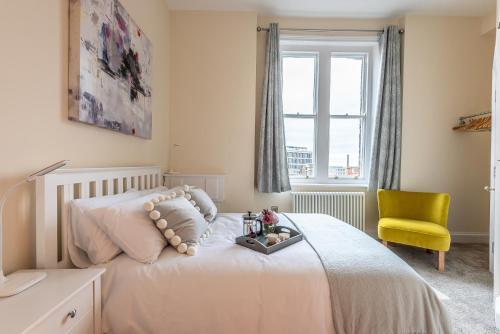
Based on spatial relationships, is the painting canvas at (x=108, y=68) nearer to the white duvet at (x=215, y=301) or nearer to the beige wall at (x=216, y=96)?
the beige wall at (x=216, y=96)

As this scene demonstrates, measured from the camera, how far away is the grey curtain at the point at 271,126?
9.36 feet

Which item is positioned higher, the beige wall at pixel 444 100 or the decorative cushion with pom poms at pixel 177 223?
the beige wall at pixel 444 100

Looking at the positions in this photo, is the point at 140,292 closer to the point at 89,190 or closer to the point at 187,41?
the point at 89,190

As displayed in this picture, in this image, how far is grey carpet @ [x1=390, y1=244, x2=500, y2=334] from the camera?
160 centimetres

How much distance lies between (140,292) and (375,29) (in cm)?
366

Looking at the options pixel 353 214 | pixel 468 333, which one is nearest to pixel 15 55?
pixel 468 333

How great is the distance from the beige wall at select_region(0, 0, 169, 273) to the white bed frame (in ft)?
0.23

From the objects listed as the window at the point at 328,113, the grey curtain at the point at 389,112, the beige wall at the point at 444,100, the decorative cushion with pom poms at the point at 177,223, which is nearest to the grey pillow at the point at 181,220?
the decorative cushion with pom poms at the point at 177,223

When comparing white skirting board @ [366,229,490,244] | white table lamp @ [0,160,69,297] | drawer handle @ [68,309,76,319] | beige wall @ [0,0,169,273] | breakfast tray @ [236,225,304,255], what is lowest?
white skirting board @ [366,229,490,244]

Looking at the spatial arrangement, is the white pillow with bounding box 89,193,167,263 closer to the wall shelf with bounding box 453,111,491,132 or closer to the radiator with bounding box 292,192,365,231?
the radiator with bounding box 292,192,365,231

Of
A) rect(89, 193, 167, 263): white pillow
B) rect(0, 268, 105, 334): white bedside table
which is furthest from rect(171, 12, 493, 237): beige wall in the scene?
rect(0, 268, 105, 334): white bedside table

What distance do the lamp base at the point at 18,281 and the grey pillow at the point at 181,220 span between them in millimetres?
550

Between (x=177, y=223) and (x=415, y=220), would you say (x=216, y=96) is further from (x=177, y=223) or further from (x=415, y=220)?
(x=415, y=220)

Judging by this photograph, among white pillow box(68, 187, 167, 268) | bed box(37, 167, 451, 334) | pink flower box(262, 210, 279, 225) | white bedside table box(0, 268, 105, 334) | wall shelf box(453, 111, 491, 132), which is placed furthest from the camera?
wall shelf box(453, 111, 491, 132)
